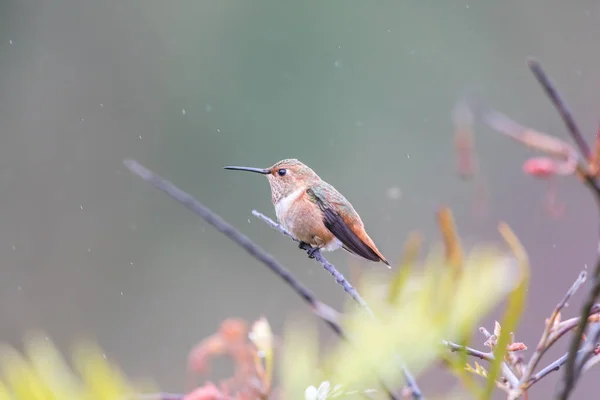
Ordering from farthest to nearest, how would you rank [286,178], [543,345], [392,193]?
[392,193] → [286,178] → [543,345]

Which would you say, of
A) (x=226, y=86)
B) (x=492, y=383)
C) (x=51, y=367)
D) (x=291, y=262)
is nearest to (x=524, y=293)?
(x=492, y=383)

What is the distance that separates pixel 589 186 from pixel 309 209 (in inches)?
74.4

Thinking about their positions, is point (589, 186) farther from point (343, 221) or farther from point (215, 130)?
point (215, 130)

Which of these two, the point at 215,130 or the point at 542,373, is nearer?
the point at 542,373

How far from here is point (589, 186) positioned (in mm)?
308

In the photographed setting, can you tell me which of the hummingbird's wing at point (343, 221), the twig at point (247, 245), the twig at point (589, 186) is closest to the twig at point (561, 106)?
the twig at point (589, 186)

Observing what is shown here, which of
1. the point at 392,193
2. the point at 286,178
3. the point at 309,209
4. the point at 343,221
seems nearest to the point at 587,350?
the point at 343,221

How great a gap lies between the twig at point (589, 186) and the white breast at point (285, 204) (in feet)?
6.06

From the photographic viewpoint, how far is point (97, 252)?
37.6 feet

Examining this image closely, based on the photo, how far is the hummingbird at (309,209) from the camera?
199 cm

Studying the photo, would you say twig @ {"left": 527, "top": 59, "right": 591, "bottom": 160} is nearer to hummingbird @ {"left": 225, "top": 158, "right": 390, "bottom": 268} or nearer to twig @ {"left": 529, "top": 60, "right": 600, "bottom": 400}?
twig @ {"left": 529, "top": 60, "right": 600, "bottom": 400}

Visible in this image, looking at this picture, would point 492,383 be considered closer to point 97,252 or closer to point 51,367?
point 51,367

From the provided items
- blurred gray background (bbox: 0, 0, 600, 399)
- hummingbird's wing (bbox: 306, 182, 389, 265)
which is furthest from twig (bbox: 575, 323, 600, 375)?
blurred gray background (bbox: 0, 0, 600, 399)

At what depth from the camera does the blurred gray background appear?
397 inches
